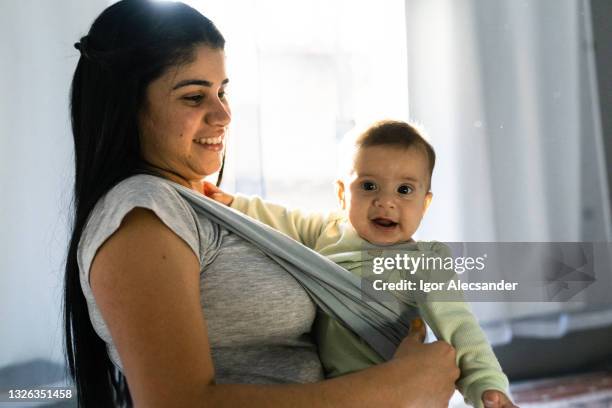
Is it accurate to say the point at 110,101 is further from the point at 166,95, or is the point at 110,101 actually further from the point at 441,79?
the point at 441,79

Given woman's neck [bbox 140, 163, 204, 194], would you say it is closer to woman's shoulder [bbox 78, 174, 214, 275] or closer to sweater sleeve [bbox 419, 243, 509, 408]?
woman's shoulder [bbox 78, 174, 214, 275]

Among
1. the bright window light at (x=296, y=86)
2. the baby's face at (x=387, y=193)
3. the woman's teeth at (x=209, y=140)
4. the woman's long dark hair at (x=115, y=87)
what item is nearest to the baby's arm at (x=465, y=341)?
the baby's face at (x=387, y=193)

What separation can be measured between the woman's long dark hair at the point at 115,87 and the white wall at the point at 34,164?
3.49 feet

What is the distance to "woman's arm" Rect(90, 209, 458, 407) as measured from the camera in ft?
2.88

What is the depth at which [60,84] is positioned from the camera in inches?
85.2

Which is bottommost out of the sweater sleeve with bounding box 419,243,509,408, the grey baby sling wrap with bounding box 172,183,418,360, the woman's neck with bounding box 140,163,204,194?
the sweater sleeve with bounding box 419,243,509,408

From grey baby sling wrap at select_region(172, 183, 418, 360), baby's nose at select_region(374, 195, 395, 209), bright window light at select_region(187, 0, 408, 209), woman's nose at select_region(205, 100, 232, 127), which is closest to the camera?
grey baby sling wrap at select_region(172, 183, 418, 360)

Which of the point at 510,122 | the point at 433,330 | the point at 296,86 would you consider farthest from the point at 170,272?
the point at 510,122

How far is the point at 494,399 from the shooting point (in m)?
1.08

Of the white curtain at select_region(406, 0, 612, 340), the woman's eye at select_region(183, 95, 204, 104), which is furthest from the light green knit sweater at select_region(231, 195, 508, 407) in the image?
the white curtain at select_region(406, 0, 612, 340)

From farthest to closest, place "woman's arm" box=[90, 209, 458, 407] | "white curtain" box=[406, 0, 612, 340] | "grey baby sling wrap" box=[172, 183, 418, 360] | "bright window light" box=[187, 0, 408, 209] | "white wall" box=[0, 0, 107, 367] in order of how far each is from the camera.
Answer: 1. "white curtain" box=[406, 0, 612, 340]
2. "bright window light" box=[187, 0, 408, 209]
3. "white wall" box=[0, 0, 107, 367]
4. "grey baby sling wrap" box=[172, 183, 418, 360]
5. "woman's arm" box=[90, 209, 458, 407]

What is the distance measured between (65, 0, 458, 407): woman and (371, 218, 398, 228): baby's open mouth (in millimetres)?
265

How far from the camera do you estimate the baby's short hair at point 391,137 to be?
4.44 ft

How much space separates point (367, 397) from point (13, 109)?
1652 millimetres
